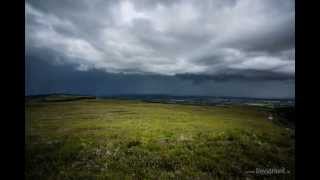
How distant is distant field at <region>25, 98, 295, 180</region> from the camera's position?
352 centimetres

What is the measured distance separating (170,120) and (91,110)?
1102 mm

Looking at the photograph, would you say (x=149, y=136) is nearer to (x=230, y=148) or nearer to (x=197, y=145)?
(x=197, y=145)

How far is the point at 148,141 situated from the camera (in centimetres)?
379

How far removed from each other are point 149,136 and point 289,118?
1.85m

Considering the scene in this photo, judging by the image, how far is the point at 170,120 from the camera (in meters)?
3.94

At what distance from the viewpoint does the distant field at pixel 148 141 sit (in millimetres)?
3516

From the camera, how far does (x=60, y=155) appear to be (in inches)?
141

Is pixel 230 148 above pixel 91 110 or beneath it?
beneath
